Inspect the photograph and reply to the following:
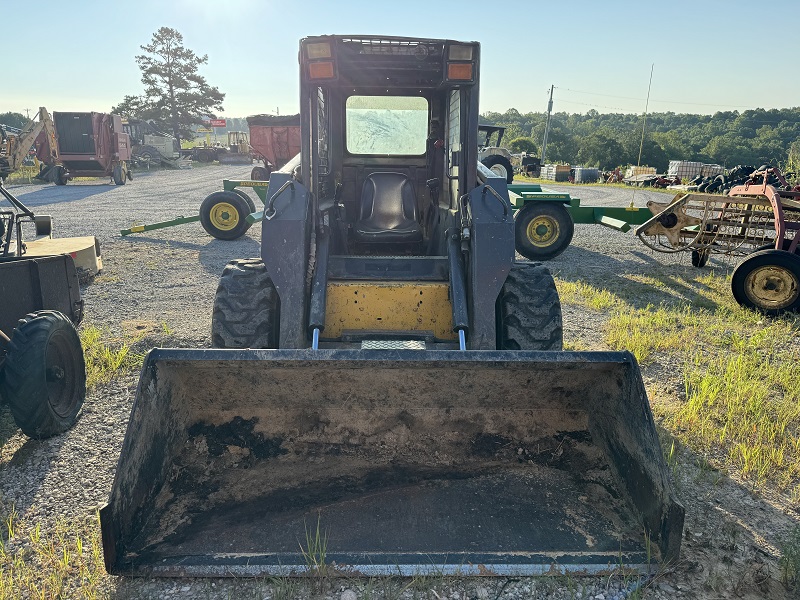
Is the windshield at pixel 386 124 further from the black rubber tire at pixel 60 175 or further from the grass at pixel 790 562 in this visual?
the black rubber tire at pixel 60 175

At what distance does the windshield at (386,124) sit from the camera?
4.88 m

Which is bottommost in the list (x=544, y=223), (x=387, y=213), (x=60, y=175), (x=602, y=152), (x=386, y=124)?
(x=544, y=223)

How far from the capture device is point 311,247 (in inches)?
158

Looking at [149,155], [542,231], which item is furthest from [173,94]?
[542,231]

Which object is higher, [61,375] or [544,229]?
[544,229]

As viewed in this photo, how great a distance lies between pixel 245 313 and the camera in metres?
3.80

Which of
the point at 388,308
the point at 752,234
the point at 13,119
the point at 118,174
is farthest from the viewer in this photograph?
the point at 13,119

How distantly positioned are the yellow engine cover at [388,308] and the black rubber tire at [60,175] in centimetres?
2353

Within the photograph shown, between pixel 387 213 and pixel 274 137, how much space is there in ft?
65.1

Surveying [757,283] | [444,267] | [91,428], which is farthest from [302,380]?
[757,283]

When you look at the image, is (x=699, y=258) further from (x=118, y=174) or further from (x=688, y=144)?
(x=688, y=144)

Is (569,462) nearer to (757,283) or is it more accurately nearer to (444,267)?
(444,267)

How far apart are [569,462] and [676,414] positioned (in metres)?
1.65

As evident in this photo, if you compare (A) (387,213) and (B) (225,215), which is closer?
(A) (387,213)
